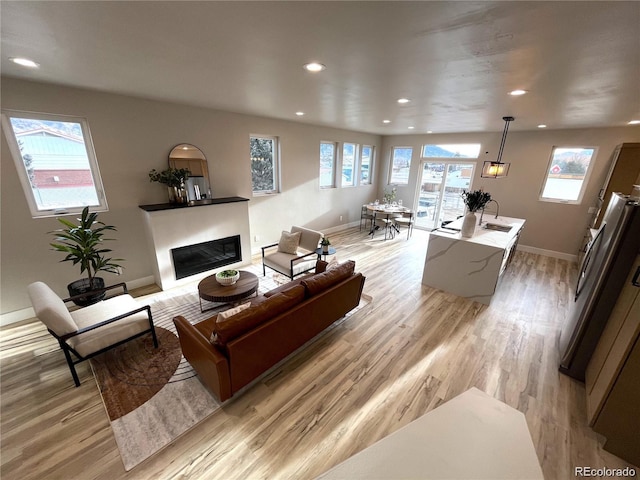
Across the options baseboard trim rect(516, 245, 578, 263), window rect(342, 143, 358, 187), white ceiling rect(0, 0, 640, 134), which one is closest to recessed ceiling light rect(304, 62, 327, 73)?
white ceiling rect(0, 0, 640, 134)

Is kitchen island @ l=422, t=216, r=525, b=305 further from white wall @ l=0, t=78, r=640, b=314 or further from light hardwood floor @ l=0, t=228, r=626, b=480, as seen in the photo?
white wall @ l=0, t=78, r=640, b=314

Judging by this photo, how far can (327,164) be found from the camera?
6.49 metres

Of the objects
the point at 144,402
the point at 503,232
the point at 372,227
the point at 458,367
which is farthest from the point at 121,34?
the point at 372,227

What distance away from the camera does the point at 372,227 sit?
6973 mm

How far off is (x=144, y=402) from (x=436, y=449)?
2.37 m

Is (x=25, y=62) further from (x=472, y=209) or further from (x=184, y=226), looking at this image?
(x=472, y=209)

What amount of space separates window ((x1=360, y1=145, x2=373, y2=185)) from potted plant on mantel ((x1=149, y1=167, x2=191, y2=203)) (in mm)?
4998

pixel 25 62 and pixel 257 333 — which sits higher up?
pixel 25 62

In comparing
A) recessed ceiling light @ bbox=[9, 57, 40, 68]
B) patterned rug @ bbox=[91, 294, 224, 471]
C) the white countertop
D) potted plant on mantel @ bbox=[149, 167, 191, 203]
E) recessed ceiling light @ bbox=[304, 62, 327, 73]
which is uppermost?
recessed ceiling light @ bbox=[304, 62, 327, 73]

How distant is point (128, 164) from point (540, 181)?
7813 millimetres

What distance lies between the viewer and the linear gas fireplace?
13.1 ft

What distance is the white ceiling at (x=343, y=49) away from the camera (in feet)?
4.20

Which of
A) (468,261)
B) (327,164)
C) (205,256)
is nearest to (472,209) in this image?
(468,261)

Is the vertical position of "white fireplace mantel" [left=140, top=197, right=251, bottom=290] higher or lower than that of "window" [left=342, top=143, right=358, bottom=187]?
lower
